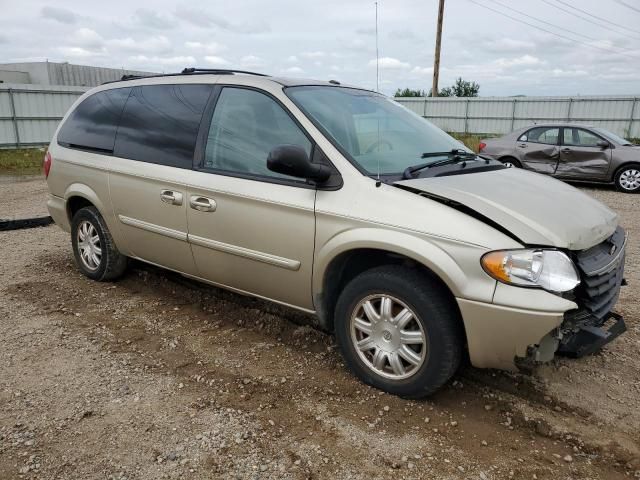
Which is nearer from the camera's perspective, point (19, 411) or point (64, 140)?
point (19, 411)

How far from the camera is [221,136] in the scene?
12.0 feet

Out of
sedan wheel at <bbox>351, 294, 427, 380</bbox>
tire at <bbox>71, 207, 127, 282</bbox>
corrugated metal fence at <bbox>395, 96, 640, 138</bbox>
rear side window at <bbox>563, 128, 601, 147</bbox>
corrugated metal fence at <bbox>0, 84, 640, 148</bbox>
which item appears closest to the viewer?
sedan wheel at <bbox>351, 294, 427, 380</bbox>

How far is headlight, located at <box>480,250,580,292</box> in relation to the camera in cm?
254

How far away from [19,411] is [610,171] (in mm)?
11529

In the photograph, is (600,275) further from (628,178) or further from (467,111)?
(467,111)

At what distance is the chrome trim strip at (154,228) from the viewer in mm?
3863

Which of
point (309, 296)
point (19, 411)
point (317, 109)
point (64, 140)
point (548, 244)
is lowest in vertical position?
point (19, 411)

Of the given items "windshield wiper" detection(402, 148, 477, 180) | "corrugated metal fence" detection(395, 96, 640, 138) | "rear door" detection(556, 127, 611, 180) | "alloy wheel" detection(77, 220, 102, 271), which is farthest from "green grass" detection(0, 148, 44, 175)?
"corrugated metal fence" detection(395, 96, 640, 138)

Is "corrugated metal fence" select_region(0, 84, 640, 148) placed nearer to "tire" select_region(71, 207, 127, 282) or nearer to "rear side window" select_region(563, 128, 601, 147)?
"rear side window" select_region(563, 128, 601, 147)

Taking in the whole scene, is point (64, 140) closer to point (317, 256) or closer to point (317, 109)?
point (317, 109)

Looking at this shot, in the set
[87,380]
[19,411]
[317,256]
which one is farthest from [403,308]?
[19,411]

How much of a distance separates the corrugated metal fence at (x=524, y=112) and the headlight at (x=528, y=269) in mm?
21997

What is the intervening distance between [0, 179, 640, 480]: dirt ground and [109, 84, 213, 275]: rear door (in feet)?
2.01

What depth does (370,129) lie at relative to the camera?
11.6 feet
